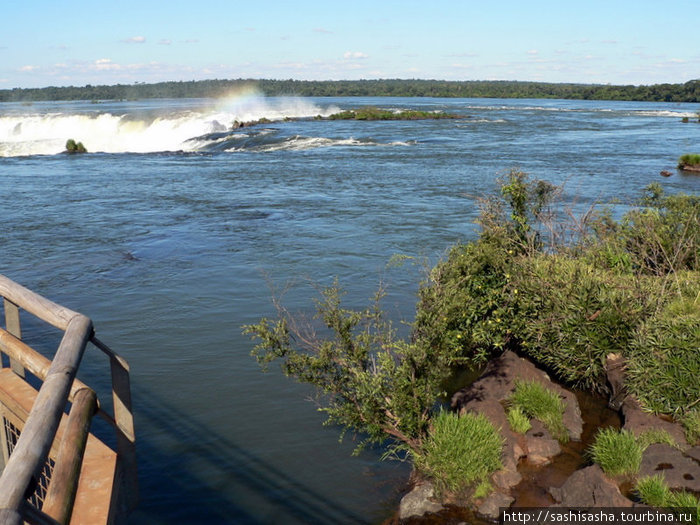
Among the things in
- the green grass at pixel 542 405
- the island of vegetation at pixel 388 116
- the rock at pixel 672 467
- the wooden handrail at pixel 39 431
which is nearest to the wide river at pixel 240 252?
the green grass at pixel 542 405

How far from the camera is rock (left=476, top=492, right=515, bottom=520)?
22.9 feet

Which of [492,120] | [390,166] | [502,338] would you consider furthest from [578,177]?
[492,120]

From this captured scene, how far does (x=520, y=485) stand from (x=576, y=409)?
1.99 m

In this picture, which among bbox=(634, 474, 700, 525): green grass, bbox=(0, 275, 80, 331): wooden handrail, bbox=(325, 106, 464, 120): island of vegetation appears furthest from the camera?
bbox=(325, 106, 464, 120): island of vegetation

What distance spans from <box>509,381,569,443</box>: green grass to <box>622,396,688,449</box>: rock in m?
0.79

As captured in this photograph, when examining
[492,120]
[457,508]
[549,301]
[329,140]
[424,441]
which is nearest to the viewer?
[457,508]

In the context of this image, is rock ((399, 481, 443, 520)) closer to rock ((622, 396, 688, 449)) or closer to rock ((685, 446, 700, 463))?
rock ((622, 396, 688, 449))

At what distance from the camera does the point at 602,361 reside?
940 centimetres

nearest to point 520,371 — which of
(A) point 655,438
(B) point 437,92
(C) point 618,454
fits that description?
(A) point 655,438

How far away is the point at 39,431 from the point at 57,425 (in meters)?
0.10

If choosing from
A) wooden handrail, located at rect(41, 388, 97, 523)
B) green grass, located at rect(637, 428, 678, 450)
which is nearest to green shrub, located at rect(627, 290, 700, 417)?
green grass, located at rect(637, 428, 678, 450)

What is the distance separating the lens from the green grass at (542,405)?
8430 millimetres

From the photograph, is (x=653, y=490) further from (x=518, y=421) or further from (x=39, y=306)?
(x=39, y=306)

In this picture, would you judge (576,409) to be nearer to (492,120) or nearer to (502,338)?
(502,338)
